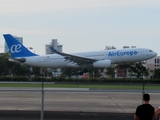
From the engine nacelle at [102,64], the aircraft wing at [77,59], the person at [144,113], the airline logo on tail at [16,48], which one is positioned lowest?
the person at [144,113]

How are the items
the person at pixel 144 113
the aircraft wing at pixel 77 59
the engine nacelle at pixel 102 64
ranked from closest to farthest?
the person at pixel 144 113, the engine nacelle at pixel 102 64, the aircraft wing at pixel 77 59

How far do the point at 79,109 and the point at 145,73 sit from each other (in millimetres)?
67268

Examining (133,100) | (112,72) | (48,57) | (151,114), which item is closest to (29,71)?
(112,72)

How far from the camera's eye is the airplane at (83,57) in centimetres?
5428

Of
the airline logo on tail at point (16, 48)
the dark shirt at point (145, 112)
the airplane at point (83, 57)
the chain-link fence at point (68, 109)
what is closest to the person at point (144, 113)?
the dark shirt at point (145, 112)

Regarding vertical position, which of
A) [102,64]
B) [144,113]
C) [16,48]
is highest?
[16,48]

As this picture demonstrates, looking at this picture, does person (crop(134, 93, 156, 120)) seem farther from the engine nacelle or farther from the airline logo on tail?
the airline logo on tail

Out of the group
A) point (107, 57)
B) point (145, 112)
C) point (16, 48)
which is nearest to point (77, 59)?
point (107, 57)

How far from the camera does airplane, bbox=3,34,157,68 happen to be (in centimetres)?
5428

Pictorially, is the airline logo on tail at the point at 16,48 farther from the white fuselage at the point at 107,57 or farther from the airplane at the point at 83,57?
the white fuselage at the point at 107,57

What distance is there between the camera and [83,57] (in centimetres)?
5662

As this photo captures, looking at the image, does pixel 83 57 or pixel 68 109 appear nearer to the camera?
pixel 68 109

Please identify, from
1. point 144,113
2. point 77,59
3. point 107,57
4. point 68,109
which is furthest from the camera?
point 77,59

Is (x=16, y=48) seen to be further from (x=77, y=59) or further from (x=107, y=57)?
(x=107, y=57)
